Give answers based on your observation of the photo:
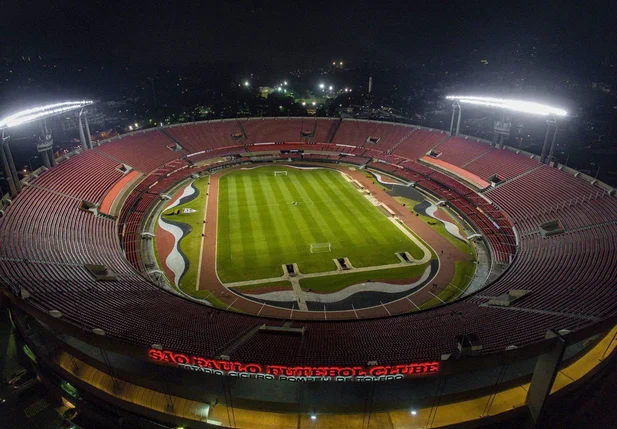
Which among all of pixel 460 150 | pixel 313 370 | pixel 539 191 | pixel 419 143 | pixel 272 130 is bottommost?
pixel 539 191

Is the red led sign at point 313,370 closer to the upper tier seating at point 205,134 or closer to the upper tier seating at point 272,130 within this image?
the upper tier seating at point 205,134

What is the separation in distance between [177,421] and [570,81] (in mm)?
146357

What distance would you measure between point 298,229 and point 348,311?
45.7ft

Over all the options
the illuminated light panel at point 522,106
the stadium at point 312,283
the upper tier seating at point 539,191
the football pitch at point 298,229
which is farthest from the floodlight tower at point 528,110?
the football pitch at point 298,229

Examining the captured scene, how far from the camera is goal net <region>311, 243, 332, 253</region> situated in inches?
1322

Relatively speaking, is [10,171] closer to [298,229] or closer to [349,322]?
[298,229]

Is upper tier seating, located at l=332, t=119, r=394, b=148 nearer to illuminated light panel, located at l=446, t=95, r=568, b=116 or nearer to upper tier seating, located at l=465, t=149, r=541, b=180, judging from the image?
illuminated light panel, located at l=446, t=95, r=568, b=116

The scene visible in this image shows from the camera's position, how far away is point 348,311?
2577 centimetres

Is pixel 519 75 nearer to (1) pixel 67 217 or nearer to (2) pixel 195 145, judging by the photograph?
(2) pixel 195 145

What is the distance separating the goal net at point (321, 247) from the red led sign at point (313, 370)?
64.5 ft

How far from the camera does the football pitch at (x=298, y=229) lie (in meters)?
31.9

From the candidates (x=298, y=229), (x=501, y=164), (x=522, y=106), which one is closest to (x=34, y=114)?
(x=298, y=229)

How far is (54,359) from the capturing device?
18.0 metres

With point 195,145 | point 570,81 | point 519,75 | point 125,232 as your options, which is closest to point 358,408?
point 125,232
